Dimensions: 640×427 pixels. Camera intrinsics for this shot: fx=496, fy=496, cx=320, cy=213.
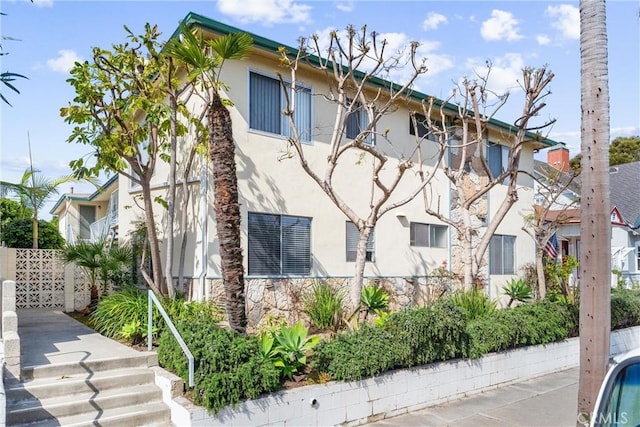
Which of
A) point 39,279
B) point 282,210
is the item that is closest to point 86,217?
point 39,279

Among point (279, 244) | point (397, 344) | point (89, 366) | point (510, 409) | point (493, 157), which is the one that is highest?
point (493, 157)

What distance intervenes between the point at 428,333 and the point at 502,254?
31.7 feet

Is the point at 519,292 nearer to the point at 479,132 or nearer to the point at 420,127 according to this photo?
the point at 479,132

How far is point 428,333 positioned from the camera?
8.10 m

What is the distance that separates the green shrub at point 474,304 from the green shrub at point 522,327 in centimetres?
26

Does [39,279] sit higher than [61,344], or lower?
higher

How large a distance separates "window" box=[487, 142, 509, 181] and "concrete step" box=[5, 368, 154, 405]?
1307cm

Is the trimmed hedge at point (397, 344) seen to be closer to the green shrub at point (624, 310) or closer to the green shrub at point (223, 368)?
the green shrub at point (223, 368)

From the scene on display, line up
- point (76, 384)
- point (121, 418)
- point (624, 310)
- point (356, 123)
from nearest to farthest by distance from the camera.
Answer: point (121, 418), point (76, 384), point (356, 123), point (624, 310)

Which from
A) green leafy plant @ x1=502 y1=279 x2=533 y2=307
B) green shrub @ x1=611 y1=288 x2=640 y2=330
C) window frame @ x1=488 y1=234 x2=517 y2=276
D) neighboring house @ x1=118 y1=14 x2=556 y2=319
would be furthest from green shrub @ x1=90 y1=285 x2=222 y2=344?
green shrub @ x1=611 y1=288 x2=640 y2=330

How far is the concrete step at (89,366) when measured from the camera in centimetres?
646

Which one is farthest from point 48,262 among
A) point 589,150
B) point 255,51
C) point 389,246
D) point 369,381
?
point 589,150

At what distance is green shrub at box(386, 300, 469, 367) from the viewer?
788 cm

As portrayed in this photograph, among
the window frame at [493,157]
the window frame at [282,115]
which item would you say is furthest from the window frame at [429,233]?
the window frame at [282,115]
